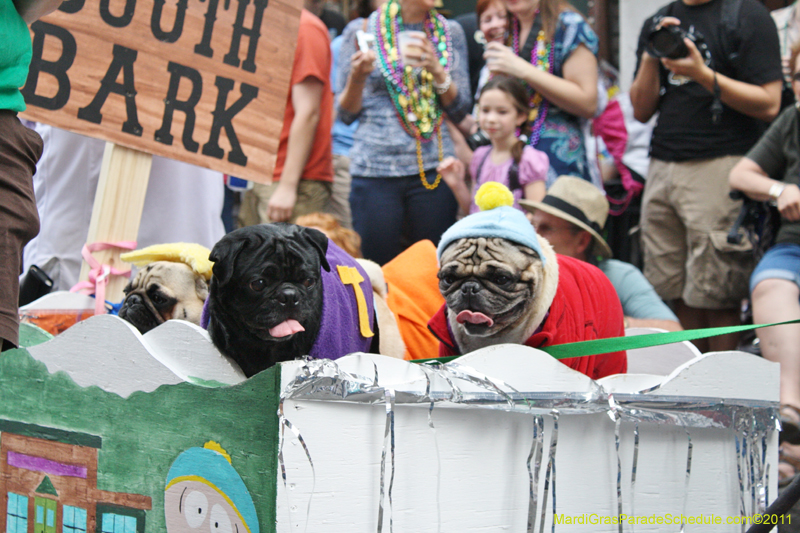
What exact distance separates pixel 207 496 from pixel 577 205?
80.8 inches

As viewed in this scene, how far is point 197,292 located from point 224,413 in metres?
0.70

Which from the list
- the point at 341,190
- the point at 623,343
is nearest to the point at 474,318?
the point at 623,343

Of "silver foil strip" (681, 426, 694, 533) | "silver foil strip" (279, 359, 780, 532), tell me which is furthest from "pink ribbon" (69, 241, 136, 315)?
"silver foil strip" (681, 426, 694, 533)

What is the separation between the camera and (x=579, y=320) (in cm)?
220

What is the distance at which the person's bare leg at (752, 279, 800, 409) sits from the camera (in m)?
2.82

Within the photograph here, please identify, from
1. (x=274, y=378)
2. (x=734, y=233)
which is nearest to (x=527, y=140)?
(x=734, y=233)

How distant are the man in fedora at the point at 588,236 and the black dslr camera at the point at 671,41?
0.70 m

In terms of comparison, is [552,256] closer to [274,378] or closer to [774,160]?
[274,378]

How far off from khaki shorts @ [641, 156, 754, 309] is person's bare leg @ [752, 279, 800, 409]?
15.6 inches

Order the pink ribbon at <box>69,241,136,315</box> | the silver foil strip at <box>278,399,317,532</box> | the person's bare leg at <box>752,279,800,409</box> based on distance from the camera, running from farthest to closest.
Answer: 1. the person's bare leg at <box>752,279,800,409</box>
2. the pink ribbon at <box>69,241,136,315</box>
3. the silver foil strip at <box>278,399,317,532</box>

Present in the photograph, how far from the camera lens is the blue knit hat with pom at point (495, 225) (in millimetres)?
2057

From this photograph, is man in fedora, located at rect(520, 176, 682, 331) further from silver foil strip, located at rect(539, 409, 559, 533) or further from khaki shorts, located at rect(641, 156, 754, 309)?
silver foil strip, located at rect(539, 409, 559, 533)

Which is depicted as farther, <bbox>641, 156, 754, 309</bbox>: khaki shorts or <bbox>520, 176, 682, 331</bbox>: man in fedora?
<bbox>641, 156, 754, 309</bbox>: khaki shorts

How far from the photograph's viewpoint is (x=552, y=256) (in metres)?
2.20
